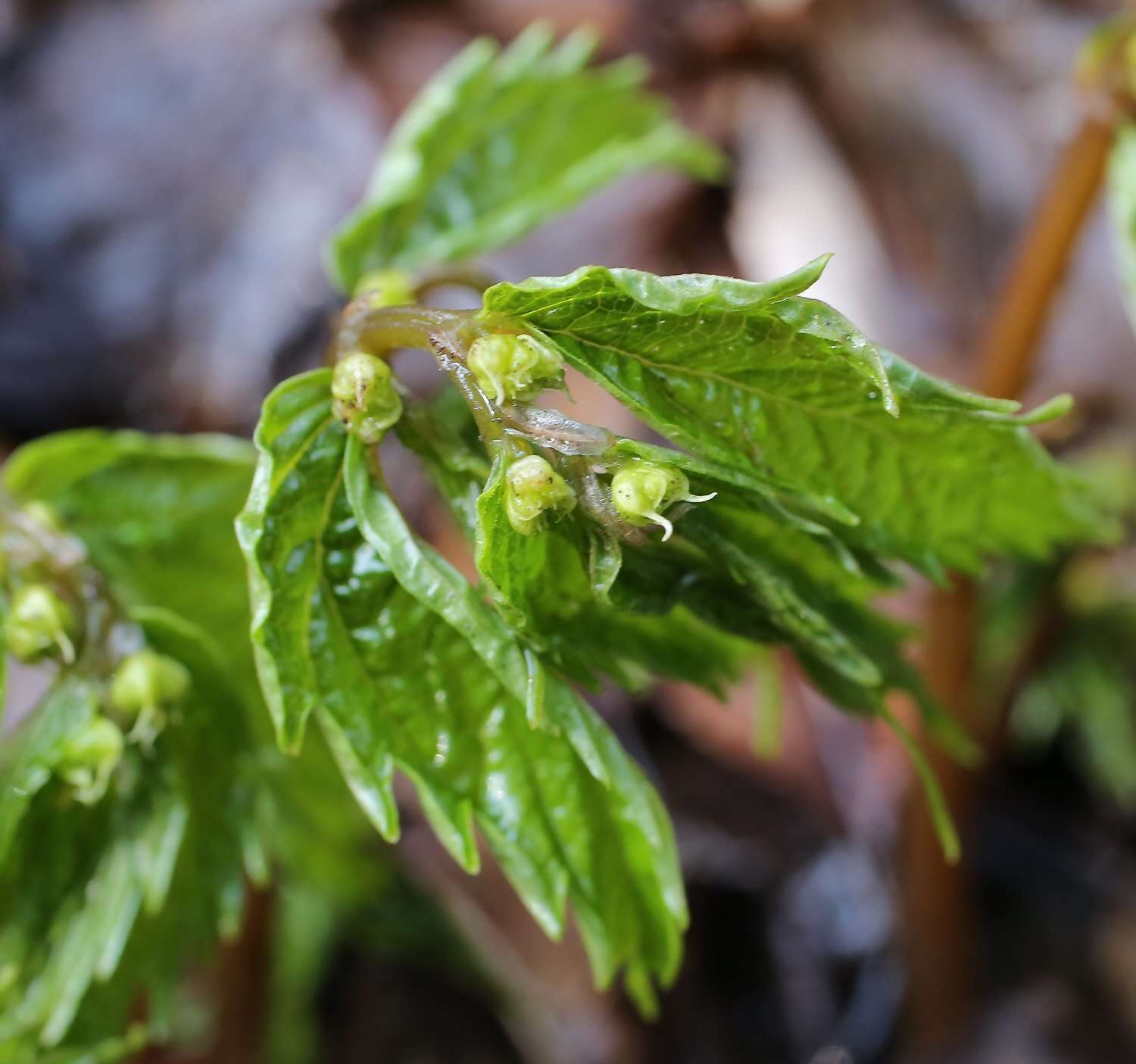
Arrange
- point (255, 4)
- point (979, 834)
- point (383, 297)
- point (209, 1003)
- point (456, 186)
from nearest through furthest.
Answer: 1. point (383, 297)
2. point (456, 186)
3. point (209, 1003)
4. point (979, 834)
5. point (255, 4)

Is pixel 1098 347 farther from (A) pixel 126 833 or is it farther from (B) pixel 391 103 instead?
(A) pixel 126 833

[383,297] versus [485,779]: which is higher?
[383,297]

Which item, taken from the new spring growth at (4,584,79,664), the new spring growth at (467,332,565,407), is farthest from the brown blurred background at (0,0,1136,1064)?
the new spring growth at (467,332,565,407)

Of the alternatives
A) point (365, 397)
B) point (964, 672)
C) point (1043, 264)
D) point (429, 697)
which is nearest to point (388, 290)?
point (365, 397)

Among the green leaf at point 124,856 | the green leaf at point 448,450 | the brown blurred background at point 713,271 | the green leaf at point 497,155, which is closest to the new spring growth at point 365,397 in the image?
the green leaf at point 448,450

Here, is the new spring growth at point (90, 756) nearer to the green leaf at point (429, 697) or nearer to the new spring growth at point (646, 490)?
the green leaf at point (429, 697)

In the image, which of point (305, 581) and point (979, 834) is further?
point (979, 834)

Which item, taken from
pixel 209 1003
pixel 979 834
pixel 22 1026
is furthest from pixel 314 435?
pixel 979 834
